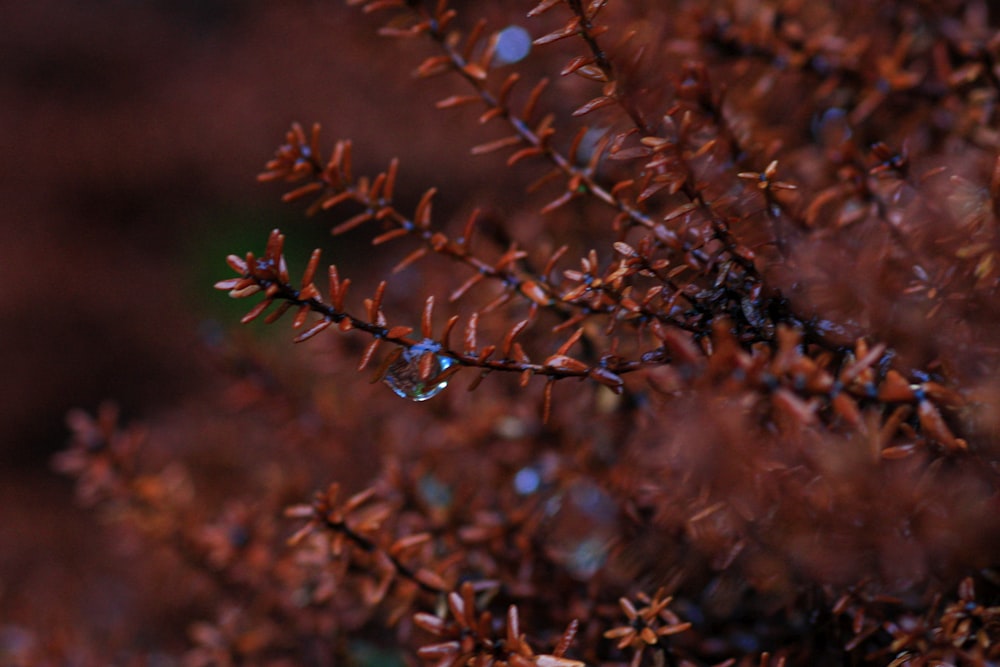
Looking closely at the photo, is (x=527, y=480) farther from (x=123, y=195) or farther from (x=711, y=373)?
(x=123, y=195)

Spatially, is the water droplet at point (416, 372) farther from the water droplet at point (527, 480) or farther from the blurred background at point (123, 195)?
the blurred background at point (123, 195)

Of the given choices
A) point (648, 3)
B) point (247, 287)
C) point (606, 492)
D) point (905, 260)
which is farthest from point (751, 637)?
point (648, 3)

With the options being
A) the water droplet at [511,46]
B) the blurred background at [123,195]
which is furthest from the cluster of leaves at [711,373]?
the blurred background at [123,195]

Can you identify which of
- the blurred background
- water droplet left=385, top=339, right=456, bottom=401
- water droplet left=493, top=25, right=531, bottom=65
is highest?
water droplet left=493, top=25, right=531, bottom=65

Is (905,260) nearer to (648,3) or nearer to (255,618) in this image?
(648,3)

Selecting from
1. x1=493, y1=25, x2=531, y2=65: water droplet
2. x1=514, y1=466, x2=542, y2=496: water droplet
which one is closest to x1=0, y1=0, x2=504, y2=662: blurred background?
x1=493, y1=25, x2=531, y2=65: water droplet

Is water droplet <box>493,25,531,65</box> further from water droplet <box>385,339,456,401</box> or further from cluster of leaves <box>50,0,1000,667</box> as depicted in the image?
water droplet <box>385,339,456,401</box>

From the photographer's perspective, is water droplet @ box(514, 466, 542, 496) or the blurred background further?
the blurred background

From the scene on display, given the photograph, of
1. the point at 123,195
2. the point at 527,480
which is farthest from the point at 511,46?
the point at 123,195
